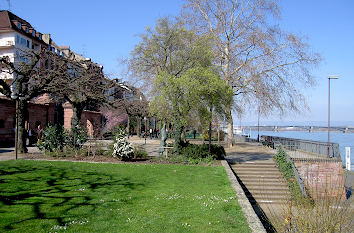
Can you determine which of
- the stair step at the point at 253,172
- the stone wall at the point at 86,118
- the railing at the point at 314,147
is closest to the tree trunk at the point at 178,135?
the stair step at the point at 253,172

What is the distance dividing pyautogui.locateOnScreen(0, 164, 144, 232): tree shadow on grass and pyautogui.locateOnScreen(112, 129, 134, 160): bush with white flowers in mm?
3594

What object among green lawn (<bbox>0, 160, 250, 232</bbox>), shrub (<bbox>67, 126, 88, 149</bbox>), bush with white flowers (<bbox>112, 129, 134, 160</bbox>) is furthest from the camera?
shrub (<bbox>67, 126, 88, 149</bbox>)

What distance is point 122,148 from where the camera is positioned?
16.8 m

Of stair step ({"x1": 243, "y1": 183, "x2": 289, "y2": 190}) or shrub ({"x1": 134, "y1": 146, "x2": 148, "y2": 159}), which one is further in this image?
shrub ({"x1": 134, "y1": 146, "x2": 148, "y2": 159})

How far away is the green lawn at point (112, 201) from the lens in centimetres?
640

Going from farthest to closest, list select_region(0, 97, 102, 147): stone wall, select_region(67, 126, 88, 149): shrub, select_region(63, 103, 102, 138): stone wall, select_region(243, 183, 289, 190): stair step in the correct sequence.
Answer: select_region(63, 103, 102, 138): stone wall
select_region(0, 97, 102, 147): stone wall
select_region(67, 126, 88, 149): shrub
select_region(243, 183, 289, 190): stair step

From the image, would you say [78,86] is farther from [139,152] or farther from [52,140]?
[139,152]

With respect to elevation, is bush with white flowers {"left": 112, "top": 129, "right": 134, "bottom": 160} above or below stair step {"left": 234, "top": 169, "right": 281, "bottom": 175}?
above

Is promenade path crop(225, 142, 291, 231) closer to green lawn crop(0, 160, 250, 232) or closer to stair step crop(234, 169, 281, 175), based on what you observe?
stair step crop(234, 169, 281, 175)

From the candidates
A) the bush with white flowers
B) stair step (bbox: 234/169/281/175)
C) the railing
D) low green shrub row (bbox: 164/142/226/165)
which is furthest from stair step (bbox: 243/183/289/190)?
the bush with white flowers

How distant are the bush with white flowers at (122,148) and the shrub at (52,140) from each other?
3.56 m

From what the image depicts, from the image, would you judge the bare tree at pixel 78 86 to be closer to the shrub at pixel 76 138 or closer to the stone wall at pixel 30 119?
the shrub at pixel 76 138

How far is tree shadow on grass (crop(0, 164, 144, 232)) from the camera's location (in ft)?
22.0

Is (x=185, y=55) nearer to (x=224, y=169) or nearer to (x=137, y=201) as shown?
(x=224, y=169)
